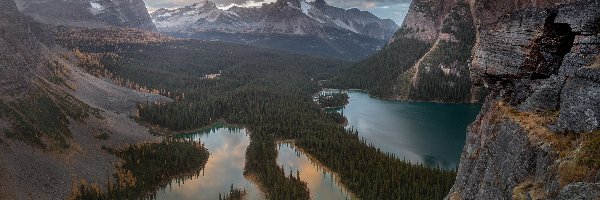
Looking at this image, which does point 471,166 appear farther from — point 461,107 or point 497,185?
point 461,107

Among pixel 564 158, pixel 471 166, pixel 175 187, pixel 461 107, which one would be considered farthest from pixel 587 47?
→ pixel 461 107

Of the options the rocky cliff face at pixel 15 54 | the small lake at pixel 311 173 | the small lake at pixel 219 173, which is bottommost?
the small lake at pixel 219 173

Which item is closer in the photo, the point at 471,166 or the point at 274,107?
the point at 471,166

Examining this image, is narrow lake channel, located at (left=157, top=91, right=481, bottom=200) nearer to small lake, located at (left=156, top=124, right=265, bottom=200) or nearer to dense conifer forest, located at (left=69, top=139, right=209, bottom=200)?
small lake, located at (left=156, top=124, right=265, bottom=200)

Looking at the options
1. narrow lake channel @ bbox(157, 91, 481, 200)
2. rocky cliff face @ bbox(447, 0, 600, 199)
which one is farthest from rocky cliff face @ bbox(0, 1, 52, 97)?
rocky cliff face @ bbox(447, 0, 600, 199)

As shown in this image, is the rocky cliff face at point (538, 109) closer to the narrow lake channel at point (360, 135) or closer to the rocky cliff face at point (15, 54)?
the narrow lake channel at point (360, 135)

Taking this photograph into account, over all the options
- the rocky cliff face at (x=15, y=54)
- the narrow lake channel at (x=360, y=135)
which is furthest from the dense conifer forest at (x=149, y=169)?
the rocky cliff face at (x=15, y=54)
